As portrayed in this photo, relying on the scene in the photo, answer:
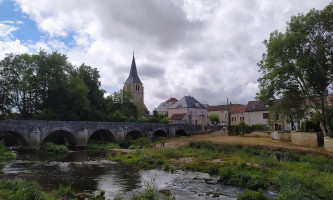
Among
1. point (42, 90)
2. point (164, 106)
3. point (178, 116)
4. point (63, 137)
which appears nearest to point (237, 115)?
point (178, 116)

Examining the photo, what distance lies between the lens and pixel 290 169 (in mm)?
15875

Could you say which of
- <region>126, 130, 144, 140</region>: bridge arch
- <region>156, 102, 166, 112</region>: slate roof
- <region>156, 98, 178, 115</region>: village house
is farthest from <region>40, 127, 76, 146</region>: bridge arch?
<region>156, 102, 166, 112</region>: slate roof

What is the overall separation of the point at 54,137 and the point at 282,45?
3042 centimetres

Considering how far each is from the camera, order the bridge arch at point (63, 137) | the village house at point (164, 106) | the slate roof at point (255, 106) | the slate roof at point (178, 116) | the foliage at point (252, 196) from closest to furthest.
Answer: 1. the foliage at point (252, 196)
2. the bridge arch at point (63, 137)
3. the slate roof at point (255, 106)
4. the slate roof at point (178, 116)
5. the village house at point (164, 106)

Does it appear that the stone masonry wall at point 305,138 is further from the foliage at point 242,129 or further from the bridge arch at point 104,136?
the bridge arch at point 104,136

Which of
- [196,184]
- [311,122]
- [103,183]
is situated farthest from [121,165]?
[311,122]

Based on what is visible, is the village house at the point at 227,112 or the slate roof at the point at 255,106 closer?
the slate roof at the point at 255,106

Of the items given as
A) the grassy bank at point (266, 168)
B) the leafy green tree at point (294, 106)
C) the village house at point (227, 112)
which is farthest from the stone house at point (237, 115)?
the grassy bank at point (266, 168)

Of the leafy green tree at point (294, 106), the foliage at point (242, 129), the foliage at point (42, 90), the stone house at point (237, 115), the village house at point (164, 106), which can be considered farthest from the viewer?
the village house at point (164, 106)

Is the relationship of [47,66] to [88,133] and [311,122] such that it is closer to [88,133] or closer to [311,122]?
[88,133]

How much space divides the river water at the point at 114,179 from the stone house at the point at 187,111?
44.5 m

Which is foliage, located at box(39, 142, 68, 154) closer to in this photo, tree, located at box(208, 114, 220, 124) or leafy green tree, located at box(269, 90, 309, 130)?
leafy green tree, located at box(269, 90, 309, 130)

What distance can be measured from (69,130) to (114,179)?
1644 centimetres

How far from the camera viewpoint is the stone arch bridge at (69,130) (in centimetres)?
2462
